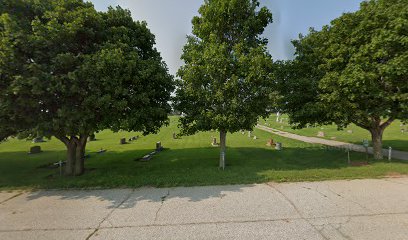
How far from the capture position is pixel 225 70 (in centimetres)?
1199

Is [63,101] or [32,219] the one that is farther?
[63,101]

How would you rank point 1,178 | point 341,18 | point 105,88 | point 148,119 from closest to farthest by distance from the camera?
point 105,88
point 148,119
point 1,178
point 341,18

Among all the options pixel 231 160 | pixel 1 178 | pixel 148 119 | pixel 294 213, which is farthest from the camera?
pixel 231 160

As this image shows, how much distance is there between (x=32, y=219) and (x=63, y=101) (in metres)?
5.30

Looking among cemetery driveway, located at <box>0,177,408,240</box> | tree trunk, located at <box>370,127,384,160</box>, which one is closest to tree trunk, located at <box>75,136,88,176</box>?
cemetery driveway, located at <box>0,177,408,240</box>

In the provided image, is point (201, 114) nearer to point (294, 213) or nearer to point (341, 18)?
point (294, 213)

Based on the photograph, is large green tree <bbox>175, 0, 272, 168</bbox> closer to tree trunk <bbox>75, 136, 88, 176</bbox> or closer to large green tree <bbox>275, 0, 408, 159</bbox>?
large green tree <bbox>275, 0, 408, 159</bbox>

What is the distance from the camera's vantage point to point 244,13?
13047 mm

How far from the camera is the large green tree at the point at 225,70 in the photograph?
1191 cm

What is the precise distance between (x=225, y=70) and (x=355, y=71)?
22.4 ft

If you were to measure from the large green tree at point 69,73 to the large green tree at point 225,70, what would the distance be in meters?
1.86

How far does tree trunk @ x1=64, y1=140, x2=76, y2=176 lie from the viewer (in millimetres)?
13094

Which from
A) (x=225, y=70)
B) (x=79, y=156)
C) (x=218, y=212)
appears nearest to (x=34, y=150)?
(x=79, y=156)

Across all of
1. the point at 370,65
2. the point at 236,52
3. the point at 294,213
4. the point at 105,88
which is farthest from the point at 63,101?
the point at 370,65
